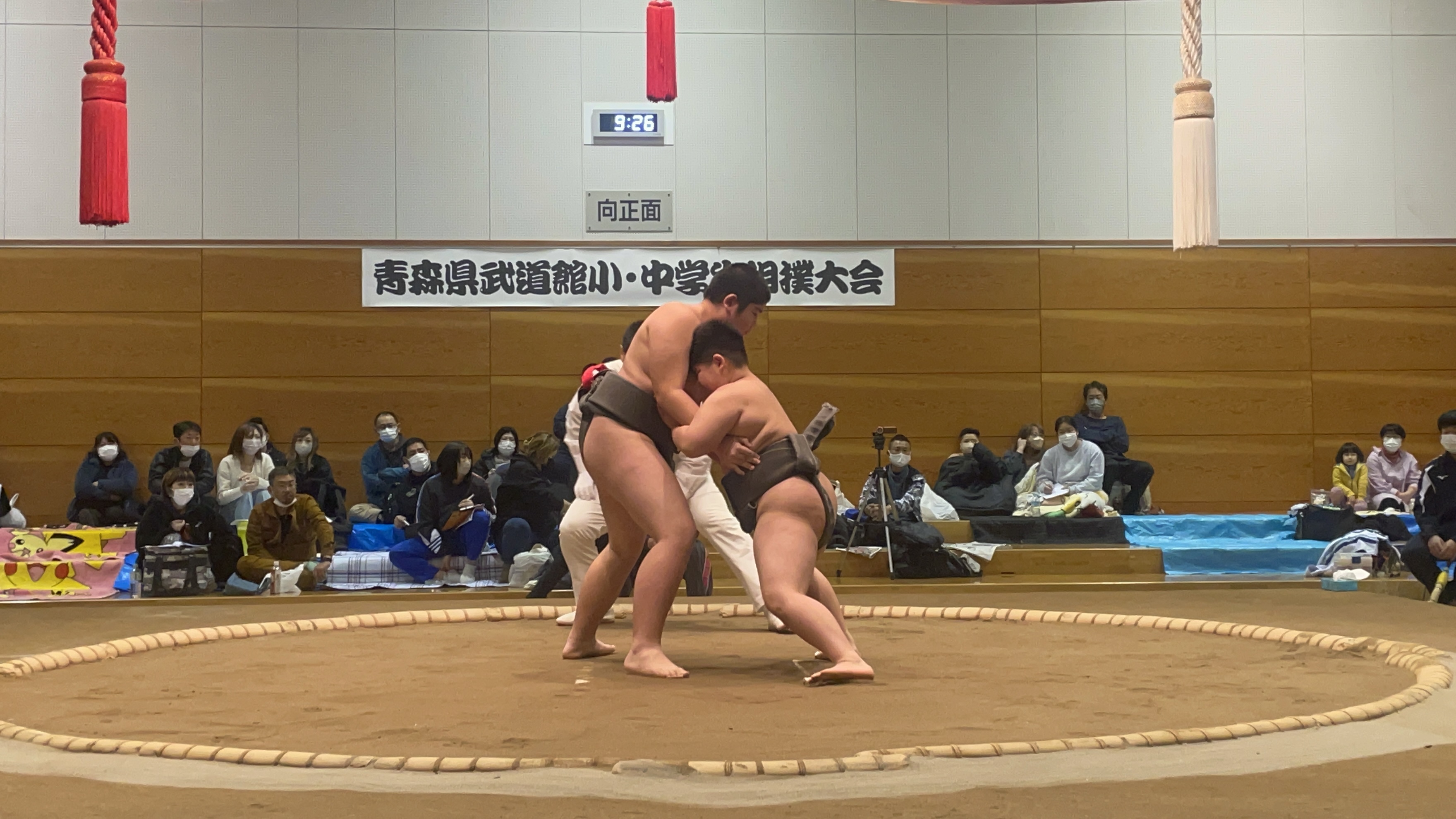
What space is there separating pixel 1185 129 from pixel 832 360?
464 centimetres

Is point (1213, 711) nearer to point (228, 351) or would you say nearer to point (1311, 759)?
point (1311, 759)

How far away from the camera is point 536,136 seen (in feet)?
28.9

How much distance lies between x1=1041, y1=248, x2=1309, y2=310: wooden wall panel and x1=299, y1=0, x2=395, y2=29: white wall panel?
4276mm

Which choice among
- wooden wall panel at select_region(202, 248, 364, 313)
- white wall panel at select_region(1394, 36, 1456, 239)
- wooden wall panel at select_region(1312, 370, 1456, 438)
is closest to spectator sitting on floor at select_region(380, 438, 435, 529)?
wooden wall panel at select_region(202, 248, 364, 313)

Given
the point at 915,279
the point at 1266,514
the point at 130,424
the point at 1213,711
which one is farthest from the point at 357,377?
the point at 1213,711

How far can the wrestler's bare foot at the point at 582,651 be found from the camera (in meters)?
3.84

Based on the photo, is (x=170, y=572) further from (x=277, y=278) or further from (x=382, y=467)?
(x=277, y=278)

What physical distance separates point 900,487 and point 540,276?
2591 millimetres

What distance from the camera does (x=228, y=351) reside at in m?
8.76

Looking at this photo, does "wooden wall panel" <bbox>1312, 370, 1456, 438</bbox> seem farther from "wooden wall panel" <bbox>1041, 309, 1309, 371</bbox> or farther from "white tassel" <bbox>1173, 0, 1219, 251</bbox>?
"white tassel" <bbox>1173, 0, 1219, 251</bbox>

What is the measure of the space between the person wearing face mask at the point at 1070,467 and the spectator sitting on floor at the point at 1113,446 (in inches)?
7.6

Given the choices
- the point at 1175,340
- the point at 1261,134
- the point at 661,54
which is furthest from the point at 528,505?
the point at 1261,134

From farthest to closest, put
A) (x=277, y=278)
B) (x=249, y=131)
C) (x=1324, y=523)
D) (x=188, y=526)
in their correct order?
(x=277, y=278), (x=249, y=131), (x=1324, y=523), (x=188, y=526)

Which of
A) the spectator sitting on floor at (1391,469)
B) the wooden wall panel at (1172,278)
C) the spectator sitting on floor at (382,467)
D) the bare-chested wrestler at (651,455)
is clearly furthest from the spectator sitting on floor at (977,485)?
the bare-chested wrestler at (651,455)
